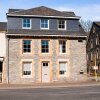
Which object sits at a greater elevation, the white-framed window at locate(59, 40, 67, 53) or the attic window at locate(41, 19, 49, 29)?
the attic window at locate(41, 19, 49, 29)

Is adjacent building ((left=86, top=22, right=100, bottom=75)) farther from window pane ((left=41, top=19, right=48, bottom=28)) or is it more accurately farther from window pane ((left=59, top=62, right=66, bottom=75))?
window pane ((left=41, top=19, right=48, bottom=28))

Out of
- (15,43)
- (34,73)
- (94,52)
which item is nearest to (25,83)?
(34,73)

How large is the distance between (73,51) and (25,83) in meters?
6.87

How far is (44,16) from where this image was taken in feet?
139

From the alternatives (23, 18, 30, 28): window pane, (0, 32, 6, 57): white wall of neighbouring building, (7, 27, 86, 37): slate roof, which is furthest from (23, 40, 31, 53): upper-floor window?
(0, 32, 6, 57): white wall of neighbouring building

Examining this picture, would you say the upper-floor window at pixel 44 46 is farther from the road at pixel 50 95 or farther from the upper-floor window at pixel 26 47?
the road at pixel 50 95

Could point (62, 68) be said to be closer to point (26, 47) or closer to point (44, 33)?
point (44, 33)

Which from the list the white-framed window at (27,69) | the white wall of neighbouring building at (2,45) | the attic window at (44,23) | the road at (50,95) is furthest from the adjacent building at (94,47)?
the road at (50,95)

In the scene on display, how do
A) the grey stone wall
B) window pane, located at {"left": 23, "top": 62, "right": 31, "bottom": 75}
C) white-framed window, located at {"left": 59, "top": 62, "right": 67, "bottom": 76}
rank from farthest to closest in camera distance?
white-framed window, located at {"left": 59, "top": 62, "right": 67, "bottom": 76} < the grey stone wall < window pane, located at {"left": 23, "top": 62, "right": 31, "bottom": 75}

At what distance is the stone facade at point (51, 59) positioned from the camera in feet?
133

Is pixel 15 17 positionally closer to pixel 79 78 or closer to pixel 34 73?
pixel 34 73

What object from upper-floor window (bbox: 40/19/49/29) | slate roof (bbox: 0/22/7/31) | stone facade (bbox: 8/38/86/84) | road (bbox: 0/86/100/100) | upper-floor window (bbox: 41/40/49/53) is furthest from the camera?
slate roof (bbox: 0/22/7/31)

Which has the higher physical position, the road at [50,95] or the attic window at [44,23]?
the attic window at [44,23]

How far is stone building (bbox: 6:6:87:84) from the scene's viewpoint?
40.6 m
